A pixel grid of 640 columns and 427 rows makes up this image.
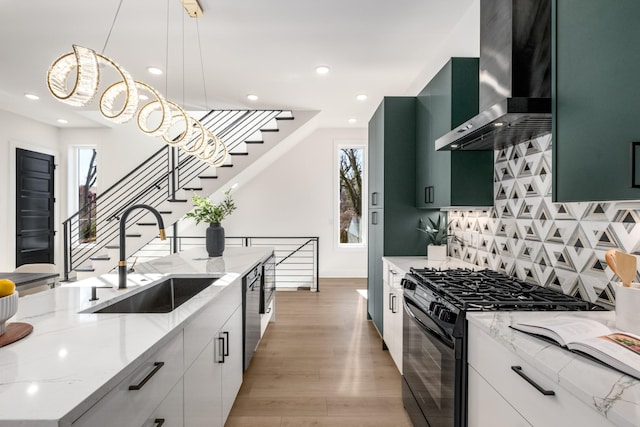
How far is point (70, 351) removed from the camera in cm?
96

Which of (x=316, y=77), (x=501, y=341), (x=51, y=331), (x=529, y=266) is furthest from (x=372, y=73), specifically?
(x=51, y=331)

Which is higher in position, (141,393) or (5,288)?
(5,288)

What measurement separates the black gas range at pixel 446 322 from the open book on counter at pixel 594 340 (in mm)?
277

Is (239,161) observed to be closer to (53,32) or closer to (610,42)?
(53,32)

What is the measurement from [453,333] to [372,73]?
10.7 ft

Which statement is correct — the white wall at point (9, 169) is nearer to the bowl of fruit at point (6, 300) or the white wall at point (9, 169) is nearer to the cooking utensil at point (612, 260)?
the bowl of fruit at point (6, 300)

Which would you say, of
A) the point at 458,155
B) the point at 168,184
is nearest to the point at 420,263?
the point at 458,155

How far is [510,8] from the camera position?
158 centimetres

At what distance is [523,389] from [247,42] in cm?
330

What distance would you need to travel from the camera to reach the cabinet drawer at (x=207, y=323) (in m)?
1.36

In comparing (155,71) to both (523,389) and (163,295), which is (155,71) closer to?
(163,295)

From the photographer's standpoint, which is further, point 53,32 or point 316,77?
point 316,77

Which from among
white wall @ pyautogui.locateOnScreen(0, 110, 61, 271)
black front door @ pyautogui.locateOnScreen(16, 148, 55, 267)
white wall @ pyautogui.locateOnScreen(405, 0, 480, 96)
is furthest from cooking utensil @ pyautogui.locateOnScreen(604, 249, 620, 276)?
black front door @ pyautogui.locateOnScreen(16, 148, 55, 267)

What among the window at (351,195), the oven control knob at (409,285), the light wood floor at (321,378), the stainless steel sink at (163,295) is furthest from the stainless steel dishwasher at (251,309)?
the window at (351,195)
